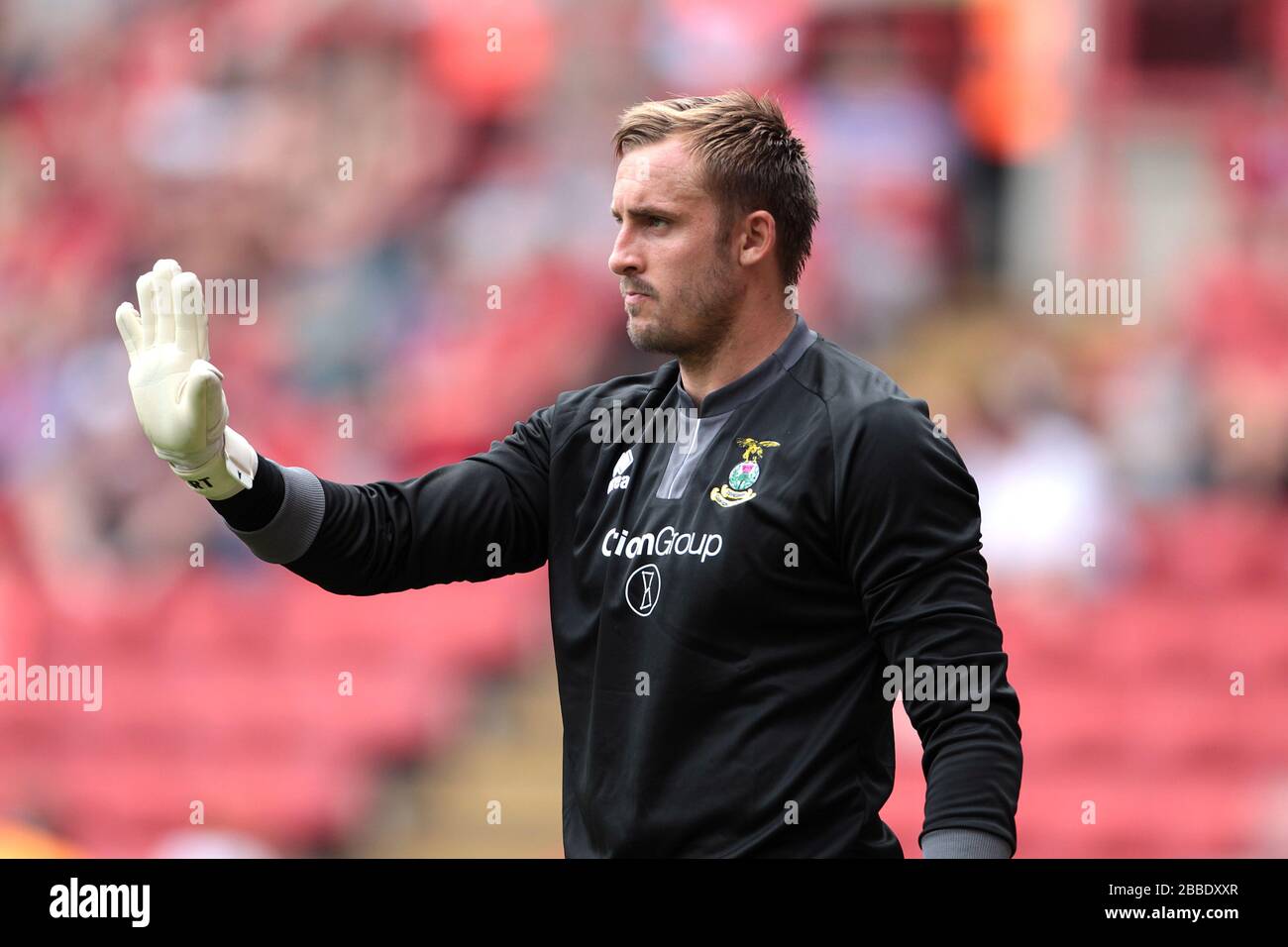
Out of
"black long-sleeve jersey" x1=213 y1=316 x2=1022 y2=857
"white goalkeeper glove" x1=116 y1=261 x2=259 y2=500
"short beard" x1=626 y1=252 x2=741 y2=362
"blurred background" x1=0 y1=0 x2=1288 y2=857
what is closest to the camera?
"black long-sleeve jersey" x1=213 y1=316 x2=1022 y2=857

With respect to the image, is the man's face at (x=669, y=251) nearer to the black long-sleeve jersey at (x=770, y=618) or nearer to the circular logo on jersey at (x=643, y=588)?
the black long-sleeve jersey at (x=770, y=618)

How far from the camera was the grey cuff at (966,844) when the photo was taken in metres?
2.32

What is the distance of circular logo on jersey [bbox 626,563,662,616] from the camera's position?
2.56 meters

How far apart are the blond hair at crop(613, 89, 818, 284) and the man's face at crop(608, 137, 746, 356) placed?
20 mm

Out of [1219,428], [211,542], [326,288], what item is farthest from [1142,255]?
[211,542]

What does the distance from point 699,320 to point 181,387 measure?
2.39 feet

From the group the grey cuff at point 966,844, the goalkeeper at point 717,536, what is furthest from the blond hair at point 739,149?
the grey cuff at point 966,844

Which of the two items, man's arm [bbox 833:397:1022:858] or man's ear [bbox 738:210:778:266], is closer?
man's arm [bbox 833:397:1022:858]

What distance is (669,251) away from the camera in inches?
105

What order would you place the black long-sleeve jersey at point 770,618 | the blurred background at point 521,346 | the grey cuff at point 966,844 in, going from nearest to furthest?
the grey cuff at point 966,844 < the black long-sleeve jersey at point 770,618 < the blurred background at point 521,346

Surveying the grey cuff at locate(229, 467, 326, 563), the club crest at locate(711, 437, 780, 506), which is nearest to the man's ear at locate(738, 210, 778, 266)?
the club crest at locate(711, 437, 780, 506)

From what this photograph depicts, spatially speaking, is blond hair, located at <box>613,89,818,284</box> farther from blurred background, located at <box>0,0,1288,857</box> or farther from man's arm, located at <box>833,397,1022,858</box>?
blurred background, located at <box>0,0,1288,857</box>

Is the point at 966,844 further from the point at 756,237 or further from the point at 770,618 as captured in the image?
the point at 756,237

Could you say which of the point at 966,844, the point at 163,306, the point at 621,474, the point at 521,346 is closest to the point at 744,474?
the point at 621,474
